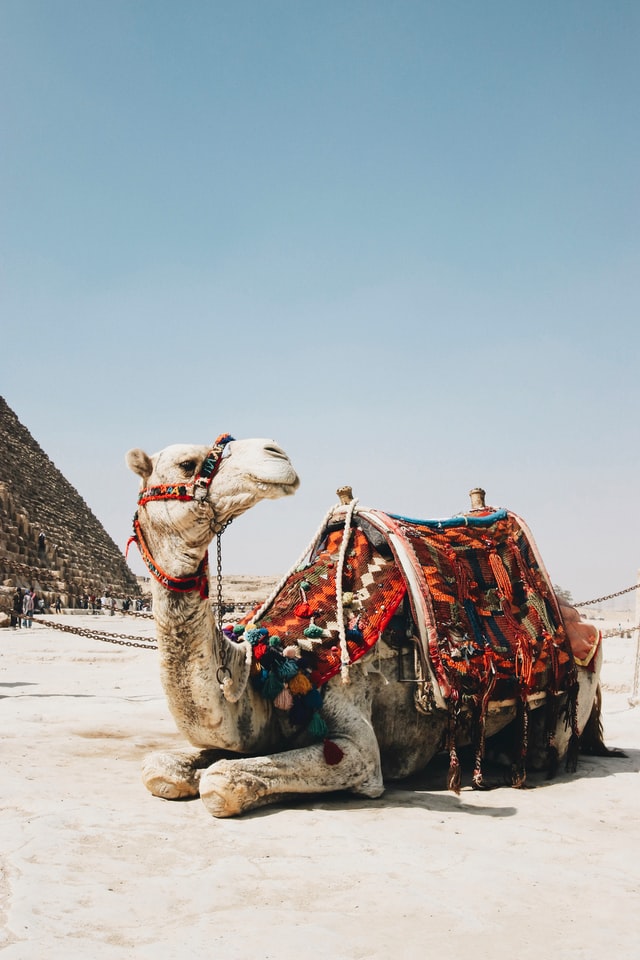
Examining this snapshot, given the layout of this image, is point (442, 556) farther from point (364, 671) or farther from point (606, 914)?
point (606, 914)

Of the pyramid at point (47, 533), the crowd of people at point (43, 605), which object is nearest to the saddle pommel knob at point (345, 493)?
the crowd of people at point (43, 605)

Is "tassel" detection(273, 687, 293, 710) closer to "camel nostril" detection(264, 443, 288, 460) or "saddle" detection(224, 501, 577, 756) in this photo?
"saddle" detection(224, 501, 577, 756)

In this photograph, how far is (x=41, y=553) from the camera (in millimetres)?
53031

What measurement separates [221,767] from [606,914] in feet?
5.59

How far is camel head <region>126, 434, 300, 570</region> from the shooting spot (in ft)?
12.1

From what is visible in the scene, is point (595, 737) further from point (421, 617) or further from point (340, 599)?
point (340, 599)

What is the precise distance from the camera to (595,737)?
19.7ft

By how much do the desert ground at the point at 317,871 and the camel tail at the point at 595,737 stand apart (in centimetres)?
67

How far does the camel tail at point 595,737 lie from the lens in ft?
19.5

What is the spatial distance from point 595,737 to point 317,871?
11.5 feet

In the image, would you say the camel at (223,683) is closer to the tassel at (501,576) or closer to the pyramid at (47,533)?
the tassel at (501,576)

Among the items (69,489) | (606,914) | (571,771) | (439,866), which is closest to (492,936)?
(606,914)

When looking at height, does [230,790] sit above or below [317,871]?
above

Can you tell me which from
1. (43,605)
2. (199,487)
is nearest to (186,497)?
(199,487)
